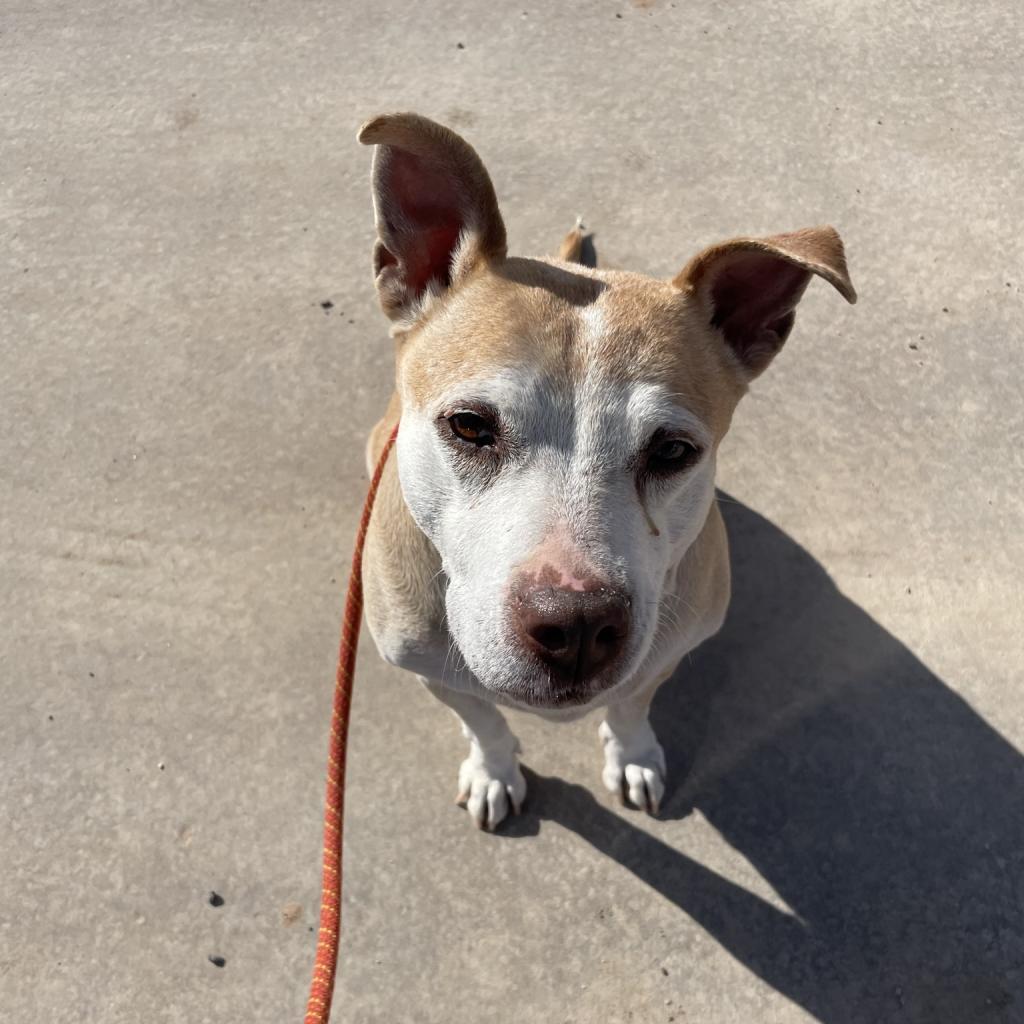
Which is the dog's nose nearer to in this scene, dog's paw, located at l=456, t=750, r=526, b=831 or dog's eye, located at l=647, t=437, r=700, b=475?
dog's eye, located at l=647, t=437, r=700, b=475

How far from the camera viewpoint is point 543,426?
2.05 meters

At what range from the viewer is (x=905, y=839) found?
3.22 m

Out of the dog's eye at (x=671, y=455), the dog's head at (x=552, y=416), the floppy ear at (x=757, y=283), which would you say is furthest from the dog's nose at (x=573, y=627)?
the floppy ear at (x=757, y=283)

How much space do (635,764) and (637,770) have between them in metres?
0.02

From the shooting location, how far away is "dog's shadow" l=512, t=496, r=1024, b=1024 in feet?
9.91

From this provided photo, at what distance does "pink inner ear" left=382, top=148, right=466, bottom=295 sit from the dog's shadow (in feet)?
6.10

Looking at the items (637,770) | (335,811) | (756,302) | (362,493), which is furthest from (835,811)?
(362,493)

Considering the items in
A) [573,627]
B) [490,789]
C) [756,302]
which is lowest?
[490,789]

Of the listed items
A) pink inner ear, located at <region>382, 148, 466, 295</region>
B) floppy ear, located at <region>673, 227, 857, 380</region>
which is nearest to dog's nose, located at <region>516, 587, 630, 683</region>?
floppy ear, located at <region>673, 227, 857, 380</region>

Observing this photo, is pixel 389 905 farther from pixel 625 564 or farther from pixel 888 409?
pixel 888 409

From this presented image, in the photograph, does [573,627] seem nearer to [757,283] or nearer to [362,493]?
[757,283]

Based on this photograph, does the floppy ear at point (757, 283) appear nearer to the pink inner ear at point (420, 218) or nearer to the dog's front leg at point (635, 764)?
the pink inner ear at point (420, 218)

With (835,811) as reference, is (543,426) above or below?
Answer: above

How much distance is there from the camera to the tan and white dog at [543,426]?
6.50 feet
